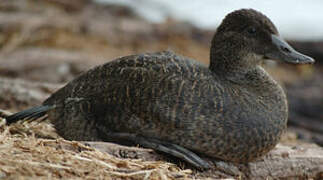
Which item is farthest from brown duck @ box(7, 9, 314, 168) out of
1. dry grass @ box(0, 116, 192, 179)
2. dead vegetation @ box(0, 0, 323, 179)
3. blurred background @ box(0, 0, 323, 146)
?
blurred background @ box(0, 0, 323, 146)

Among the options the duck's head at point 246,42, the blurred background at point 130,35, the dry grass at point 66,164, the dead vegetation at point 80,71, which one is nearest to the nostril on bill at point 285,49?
the duck's head at point 246,42

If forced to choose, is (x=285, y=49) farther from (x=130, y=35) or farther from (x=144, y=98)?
(x=130, y=35)

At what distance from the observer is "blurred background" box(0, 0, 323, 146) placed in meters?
6.93

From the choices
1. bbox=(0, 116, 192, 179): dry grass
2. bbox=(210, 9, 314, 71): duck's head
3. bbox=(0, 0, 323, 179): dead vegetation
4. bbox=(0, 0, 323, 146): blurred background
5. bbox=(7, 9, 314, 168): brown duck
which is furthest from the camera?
bbox=(0, 0, 323, 146): blurred background

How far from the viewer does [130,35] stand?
8312mm

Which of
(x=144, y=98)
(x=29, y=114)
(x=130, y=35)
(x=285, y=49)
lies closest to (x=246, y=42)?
(x=285, y=49)

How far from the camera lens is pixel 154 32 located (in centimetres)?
851

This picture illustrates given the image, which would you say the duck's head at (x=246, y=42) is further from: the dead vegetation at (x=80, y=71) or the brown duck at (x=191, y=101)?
the dead vegetation at (x=80, y=71)

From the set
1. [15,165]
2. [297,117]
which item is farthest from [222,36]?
[297,117]

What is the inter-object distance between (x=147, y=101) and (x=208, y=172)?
22.0 inches

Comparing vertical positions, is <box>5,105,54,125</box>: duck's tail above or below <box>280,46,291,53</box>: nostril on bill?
below

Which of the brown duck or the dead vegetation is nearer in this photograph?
the dead vegetation

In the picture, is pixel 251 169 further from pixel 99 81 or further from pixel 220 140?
pixel 99 81

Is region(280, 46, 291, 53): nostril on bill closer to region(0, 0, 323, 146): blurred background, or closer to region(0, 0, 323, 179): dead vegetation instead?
region(0, 0, 323, 179): dead vegetation
